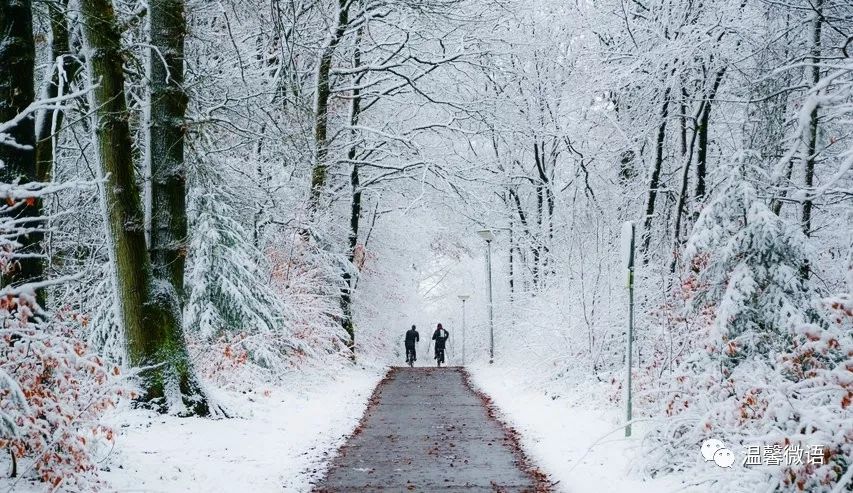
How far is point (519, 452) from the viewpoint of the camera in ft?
28.3

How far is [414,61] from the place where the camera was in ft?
62.2

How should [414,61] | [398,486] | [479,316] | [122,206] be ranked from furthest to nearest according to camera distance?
1. [479,316]
2. [414,61]
3. [122,206]
4. [398,486]

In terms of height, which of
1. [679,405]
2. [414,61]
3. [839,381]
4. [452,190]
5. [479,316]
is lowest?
[479,316]

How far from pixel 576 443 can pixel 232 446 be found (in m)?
4.37

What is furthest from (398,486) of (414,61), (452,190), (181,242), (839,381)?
(414,61)

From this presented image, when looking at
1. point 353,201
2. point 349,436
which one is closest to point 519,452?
point 349,436

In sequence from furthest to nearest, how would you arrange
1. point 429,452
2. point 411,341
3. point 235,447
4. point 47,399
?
point 411,341 → point 429,452 → point 235,447 → point 47,399

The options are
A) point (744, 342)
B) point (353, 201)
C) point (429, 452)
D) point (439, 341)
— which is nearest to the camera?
point (744, 342)

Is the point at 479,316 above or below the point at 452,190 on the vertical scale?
below

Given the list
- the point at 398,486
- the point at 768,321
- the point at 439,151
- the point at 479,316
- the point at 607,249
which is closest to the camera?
the point at 398,486

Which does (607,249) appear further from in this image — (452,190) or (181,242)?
(181,242)

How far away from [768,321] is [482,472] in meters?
3.56

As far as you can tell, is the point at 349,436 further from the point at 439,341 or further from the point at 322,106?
the point at 439,341

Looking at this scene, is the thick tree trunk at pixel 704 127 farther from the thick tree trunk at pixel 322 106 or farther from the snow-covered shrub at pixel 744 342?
the thick tree trunk at pixel 322 106
